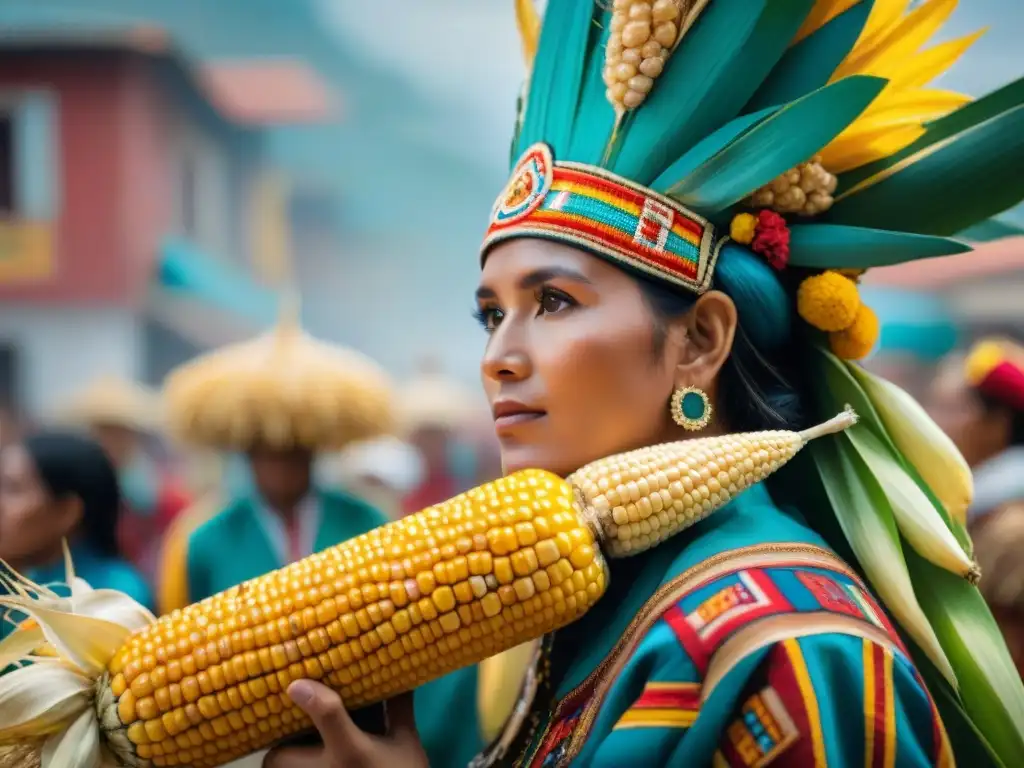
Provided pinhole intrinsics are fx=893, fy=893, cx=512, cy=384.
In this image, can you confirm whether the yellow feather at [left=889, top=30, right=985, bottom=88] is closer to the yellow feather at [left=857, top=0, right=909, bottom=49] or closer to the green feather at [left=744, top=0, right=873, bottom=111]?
the yellow feather at [left=857, top=0, right=909, bottom=49]

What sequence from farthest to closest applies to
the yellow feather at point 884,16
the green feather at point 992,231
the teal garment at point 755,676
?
the green feather at point 992,231
the yellow feather at point 884,16
the teal garment at point 755,676

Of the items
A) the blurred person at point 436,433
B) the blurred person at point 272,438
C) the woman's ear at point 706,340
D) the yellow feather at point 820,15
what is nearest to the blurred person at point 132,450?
the blurred person at point 272,438

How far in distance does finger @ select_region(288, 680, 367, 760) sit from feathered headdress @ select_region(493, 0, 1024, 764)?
75 centimetres

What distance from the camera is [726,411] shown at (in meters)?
1.51

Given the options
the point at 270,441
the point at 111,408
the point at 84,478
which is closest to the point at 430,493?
the point at 111,408

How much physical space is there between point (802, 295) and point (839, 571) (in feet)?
1.54

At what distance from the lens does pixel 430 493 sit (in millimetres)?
6043

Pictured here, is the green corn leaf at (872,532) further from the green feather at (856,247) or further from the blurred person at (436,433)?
the blurred person at (436,433)

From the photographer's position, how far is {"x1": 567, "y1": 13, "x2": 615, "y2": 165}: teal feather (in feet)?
4.81

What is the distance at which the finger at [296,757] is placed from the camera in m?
1.25

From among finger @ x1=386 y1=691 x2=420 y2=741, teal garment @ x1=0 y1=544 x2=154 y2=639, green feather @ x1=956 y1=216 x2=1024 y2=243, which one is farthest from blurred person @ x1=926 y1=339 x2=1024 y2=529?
teal garment @ x1=0 y1=544 x2=154 y2=639

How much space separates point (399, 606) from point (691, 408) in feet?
1.85

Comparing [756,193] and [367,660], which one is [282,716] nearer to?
[367,660]

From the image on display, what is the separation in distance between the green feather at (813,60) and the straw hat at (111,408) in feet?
17.6
